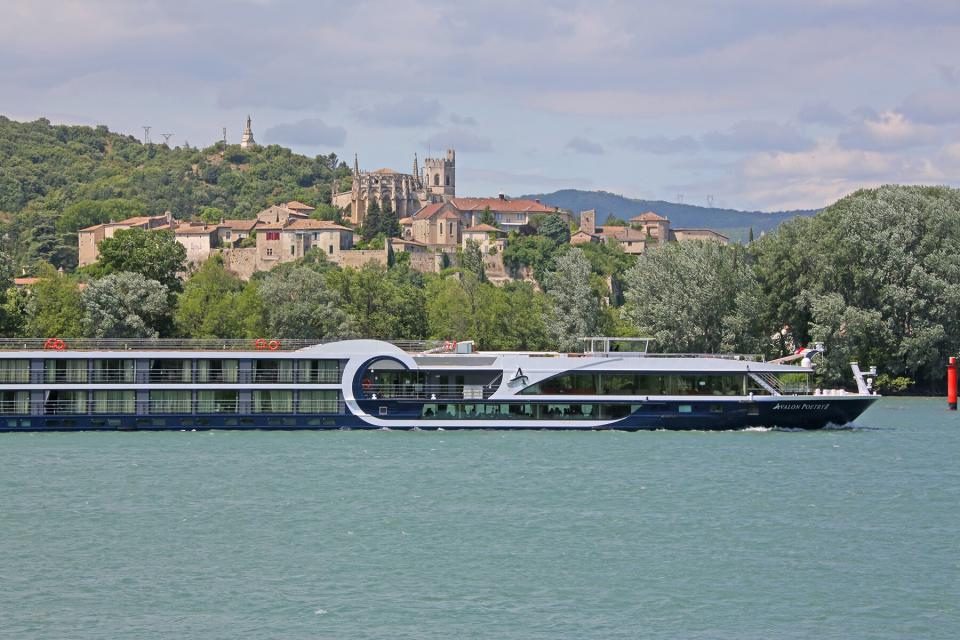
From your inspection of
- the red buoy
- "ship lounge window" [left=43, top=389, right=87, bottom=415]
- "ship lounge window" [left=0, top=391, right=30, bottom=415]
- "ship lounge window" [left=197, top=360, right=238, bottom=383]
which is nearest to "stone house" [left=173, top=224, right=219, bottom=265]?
the red buoy

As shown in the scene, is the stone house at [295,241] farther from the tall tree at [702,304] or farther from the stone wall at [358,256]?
the tall tree at [702,304]

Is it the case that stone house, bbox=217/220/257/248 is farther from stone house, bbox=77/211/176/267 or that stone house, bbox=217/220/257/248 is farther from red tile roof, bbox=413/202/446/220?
red tile roof, bbox=413/202/446/220

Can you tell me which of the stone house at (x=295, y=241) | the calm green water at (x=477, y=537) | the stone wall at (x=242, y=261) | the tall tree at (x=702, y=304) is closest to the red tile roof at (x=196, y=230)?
the stone house at (x=295, y=241)

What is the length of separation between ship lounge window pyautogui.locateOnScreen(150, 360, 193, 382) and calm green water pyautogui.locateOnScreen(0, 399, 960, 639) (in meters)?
2.92

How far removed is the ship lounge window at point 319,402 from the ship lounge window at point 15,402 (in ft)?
32.0

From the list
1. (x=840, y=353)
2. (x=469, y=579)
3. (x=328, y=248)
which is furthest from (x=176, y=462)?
(x=328, y=248)

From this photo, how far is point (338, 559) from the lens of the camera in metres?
32.6

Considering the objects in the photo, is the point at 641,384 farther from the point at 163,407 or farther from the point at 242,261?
the point at 242,261

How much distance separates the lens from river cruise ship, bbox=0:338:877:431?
54.8 metres

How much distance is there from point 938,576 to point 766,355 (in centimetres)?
5060

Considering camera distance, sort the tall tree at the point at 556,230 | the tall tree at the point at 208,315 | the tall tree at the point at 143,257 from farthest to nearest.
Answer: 1. the tall tree at the point at 556,230
2. the tall tree at the point at 143,257
3. the tall tree at the point at 208,315

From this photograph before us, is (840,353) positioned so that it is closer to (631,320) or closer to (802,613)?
(631,320)

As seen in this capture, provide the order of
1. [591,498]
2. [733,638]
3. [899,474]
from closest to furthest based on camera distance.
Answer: [733,638], [591,498], [899,474]

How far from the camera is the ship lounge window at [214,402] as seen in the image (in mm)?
55331
